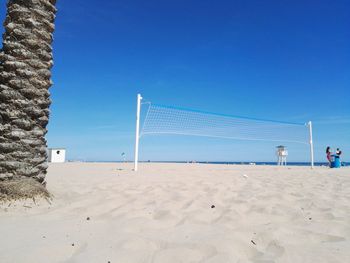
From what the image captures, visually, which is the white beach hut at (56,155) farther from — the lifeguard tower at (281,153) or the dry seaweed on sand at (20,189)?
the dry seaweed on sand at (20,189)

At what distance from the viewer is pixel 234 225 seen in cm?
276

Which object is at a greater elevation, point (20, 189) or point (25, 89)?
point (25, 89)

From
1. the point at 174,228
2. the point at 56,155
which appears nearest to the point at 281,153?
the point at 56,155

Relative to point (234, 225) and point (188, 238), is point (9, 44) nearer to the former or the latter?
point (188, 238)

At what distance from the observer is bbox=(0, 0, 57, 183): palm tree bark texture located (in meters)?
3.04

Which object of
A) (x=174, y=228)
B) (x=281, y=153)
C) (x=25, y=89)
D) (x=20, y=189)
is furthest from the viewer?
(x=281, y=153)

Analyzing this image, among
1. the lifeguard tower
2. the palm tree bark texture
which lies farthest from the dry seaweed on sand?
the lifeguard tower

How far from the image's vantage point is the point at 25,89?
124 inches

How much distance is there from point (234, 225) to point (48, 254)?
5.31 ft

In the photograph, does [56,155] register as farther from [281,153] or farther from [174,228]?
[174,228]

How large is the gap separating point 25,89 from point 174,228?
2.12 m

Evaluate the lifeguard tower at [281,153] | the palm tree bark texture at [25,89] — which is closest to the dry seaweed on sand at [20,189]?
the palm tree bark texture at [25,89]

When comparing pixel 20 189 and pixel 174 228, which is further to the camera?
pixel 20 189

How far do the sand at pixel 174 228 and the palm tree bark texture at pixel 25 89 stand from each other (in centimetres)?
48
